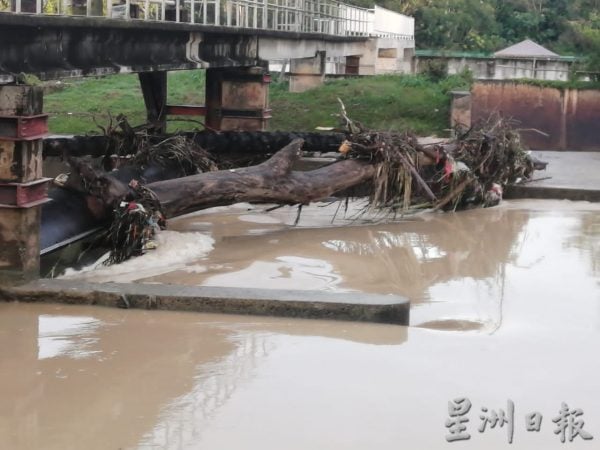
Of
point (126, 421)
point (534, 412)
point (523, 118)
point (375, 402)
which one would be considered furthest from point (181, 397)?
point (523, 118)

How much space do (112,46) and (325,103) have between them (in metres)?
15.0

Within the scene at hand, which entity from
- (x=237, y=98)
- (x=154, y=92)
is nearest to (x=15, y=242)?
(x=154, y=92)

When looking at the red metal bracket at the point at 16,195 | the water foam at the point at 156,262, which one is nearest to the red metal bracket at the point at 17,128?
the red metal bracket at the point at 16,195

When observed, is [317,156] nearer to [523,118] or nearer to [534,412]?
[523,118]

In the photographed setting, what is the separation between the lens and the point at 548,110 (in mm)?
29734

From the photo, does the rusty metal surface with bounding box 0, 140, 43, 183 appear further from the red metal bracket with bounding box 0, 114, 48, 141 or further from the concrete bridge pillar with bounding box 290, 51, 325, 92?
the concrete bridge pillar with bounding box 290, 51, 325, 92

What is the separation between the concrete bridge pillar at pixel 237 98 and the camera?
74.5 feet

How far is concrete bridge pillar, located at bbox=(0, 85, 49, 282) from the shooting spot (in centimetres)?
943

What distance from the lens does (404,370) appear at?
7.36 metres

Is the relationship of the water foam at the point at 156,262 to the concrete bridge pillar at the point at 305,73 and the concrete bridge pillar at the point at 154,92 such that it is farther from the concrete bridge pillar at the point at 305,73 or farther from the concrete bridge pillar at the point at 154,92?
the concrete bridge pillar at the point at 305,73

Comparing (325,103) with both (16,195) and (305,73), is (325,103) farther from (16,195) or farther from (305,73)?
(16,195)

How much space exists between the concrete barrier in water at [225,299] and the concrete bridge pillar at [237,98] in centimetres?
1375

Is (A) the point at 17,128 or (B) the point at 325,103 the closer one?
(A) the point at 17,128

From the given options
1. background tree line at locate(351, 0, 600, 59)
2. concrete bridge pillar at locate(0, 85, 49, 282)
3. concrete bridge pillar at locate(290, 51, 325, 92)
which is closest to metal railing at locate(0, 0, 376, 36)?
concrete bridge pillar at locate(290, 51, 325, 92)
